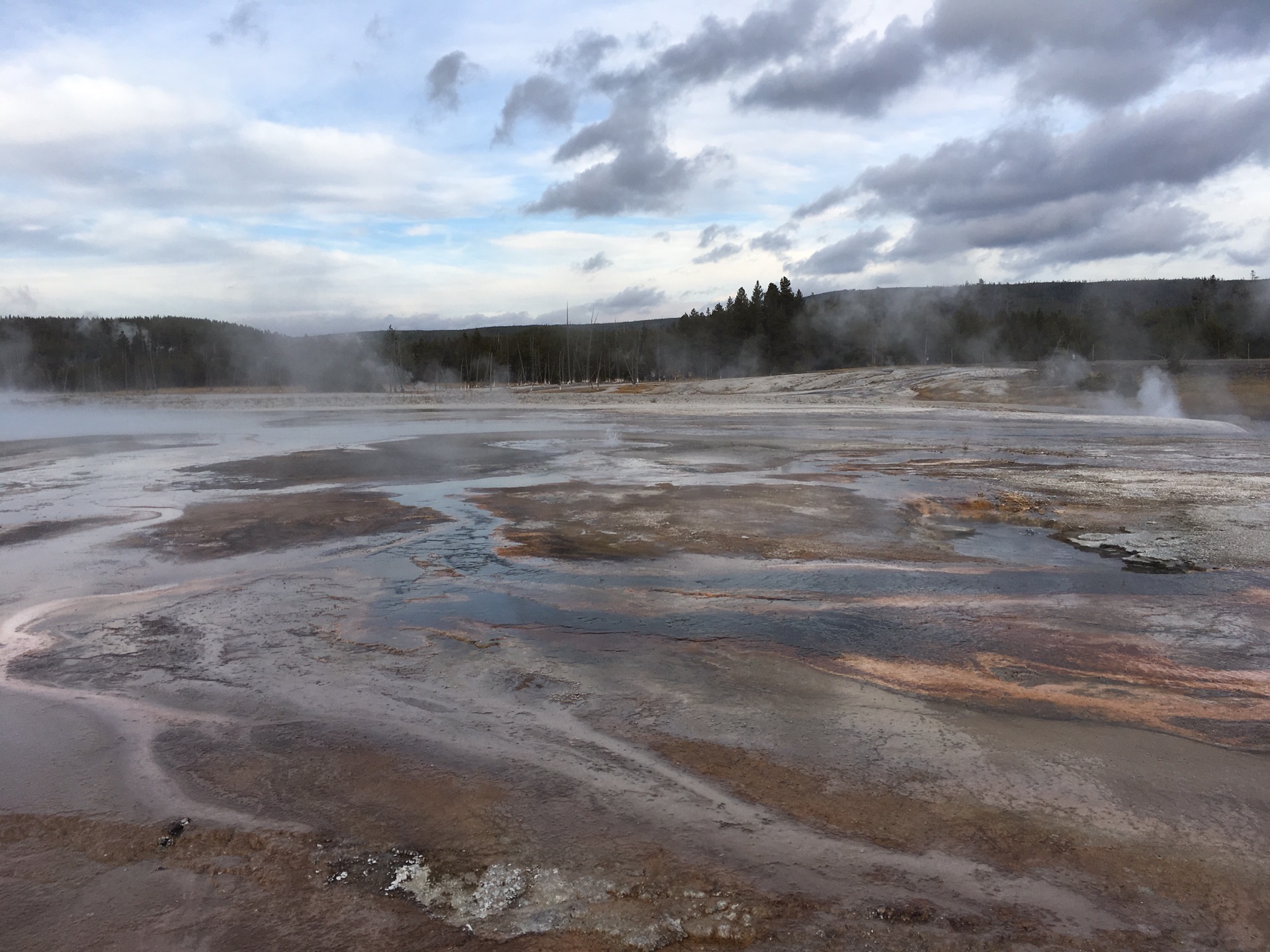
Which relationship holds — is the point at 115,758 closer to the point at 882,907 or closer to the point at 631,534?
the point at 882,907

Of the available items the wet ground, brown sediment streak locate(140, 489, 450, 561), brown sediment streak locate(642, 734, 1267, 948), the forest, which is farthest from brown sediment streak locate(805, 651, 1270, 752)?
the forest

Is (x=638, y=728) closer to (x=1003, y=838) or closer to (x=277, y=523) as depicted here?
(x=1003, y=838)

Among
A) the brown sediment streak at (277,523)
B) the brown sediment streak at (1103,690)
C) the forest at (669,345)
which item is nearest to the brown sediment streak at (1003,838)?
the brown sediment streak at (1103,690)

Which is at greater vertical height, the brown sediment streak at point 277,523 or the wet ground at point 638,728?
the brown sediment streak at point 277,523

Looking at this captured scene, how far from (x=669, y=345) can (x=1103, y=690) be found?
70368mm

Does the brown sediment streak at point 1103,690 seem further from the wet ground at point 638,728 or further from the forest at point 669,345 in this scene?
the forest at point 669,345

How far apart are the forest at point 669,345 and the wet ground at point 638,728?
5126cm

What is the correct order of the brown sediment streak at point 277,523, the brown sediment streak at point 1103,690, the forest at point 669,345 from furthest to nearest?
the forest at point 669,345
the brown sediment streak at point 277,523
the brown sediment streak at point 1103,690

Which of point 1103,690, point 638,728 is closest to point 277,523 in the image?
point 638,728

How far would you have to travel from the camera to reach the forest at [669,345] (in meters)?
65.9

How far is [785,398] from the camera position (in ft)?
141

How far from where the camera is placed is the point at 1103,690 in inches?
181

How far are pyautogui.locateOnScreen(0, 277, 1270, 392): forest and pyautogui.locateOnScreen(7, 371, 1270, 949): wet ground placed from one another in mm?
51263

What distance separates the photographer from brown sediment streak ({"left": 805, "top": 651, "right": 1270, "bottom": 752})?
4.18 metres
